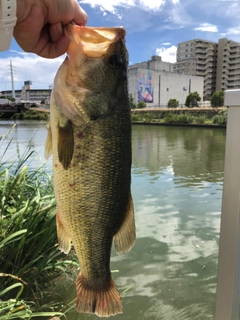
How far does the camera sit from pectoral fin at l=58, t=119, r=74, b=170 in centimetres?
127

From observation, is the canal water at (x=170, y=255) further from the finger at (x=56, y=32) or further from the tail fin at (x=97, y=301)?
the finger at (x=56, y=32)

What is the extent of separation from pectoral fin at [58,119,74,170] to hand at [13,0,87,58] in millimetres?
406

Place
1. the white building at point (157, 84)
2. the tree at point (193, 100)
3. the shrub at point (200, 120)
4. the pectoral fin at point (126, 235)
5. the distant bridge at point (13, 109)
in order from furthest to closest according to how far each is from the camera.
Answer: the white building at point (157, 84)
the tree at point (193, 100)
the shrub at point (200, 120)
the distant bridge at point (13, 109)
the pectoral fin at point (126, 235)

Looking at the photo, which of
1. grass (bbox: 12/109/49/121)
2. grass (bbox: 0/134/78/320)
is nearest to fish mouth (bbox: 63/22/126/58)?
grass (bbox: 12/109/49/121)

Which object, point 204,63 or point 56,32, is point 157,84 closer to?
point 204,63

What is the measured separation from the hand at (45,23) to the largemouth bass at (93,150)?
0.32 feet

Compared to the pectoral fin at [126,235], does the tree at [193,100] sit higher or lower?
higher

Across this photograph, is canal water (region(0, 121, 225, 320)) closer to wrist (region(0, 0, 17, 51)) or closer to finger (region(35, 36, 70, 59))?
finger (region(35, 36, 70, 59))

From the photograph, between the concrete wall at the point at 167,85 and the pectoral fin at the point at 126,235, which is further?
the concrete wall at the point at 167,85

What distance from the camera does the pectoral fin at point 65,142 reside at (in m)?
1.27

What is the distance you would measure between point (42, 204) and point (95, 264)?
6.89 feet

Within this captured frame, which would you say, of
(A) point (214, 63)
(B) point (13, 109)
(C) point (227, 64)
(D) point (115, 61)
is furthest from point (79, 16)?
(A) point (214, 63)

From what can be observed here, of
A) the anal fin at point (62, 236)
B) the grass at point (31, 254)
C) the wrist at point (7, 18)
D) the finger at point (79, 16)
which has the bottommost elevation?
the grass at point (31, 254)

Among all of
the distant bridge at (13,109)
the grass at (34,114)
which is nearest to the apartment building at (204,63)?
the grass at (34,114)
